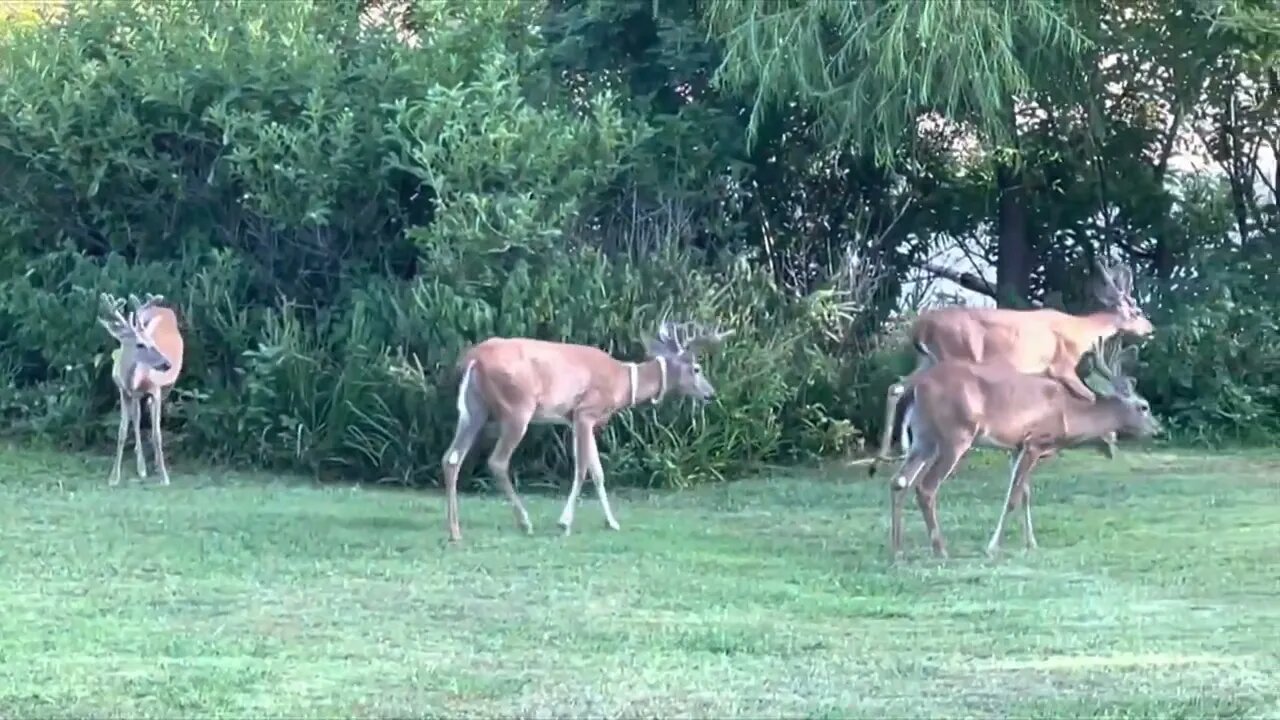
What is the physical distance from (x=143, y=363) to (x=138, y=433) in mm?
510

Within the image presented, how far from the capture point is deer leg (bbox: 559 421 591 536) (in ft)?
39.7

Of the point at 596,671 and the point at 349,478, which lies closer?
the point at 596,671

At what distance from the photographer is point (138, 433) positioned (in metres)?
14.6

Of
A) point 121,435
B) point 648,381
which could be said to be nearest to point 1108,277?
point 648,381

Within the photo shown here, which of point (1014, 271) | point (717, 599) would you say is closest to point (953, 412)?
point (717, 599)

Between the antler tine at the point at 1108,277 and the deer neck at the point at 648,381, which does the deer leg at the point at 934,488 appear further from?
the antler tine at the point at 1108,277

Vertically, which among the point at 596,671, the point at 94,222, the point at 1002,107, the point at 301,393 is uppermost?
the point at 1002,107

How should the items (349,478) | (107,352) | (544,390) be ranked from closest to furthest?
(544,390) → (349,478) → (107,352)

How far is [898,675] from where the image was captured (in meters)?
8.20

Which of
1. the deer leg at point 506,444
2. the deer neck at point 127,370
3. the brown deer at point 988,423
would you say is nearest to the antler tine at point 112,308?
the deer neck at point 127,370

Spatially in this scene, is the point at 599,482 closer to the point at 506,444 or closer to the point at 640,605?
the point at 506,444

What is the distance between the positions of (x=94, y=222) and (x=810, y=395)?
5865mm

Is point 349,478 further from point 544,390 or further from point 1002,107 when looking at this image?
point 1002,107

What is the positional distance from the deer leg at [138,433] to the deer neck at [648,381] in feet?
12.7
